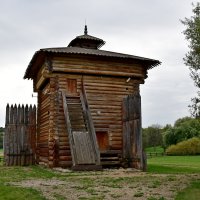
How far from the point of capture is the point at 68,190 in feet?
37.3

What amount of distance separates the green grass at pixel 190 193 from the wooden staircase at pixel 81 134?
23.9ft

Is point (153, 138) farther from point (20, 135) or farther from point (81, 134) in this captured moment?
point (81, 134)

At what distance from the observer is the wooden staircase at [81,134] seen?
1870cm

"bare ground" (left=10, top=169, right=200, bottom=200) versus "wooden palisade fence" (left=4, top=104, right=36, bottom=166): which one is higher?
"wooden palisade fence" (left=4, top=104, right=36, bottom=166)

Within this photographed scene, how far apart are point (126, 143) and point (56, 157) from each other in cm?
412

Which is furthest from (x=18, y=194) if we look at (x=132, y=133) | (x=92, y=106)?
(x=92, y=106)

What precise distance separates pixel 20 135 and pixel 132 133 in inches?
355

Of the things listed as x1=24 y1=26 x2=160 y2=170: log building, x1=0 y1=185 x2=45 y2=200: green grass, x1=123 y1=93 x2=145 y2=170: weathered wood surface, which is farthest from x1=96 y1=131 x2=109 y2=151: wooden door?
x1=0 y1=185 x2=45 y2=200: green grass

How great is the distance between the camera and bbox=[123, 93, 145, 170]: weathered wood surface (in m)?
19.4

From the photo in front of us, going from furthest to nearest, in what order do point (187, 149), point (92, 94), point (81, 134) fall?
point (187, 149), point (92, 94), point (81, 134)

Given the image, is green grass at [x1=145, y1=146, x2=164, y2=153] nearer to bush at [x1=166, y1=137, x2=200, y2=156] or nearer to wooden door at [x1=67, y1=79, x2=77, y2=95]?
bush at [x1=166, y1=137, x2=200, y2=156]

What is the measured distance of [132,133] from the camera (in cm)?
2047

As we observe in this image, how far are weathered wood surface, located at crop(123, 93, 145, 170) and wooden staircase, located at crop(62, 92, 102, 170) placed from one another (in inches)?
85.1

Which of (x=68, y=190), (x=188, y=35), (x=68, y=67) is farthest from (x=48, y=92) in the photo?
(x=68, y=190)
